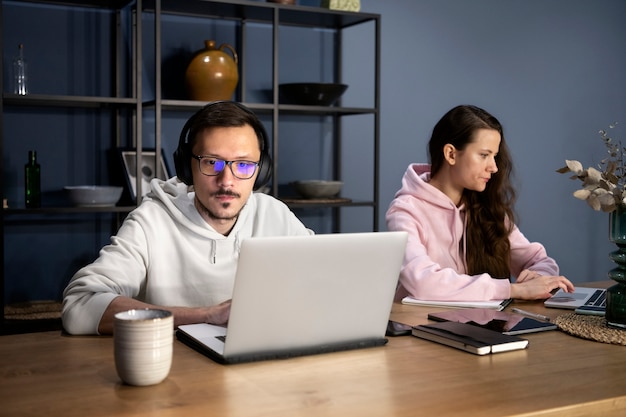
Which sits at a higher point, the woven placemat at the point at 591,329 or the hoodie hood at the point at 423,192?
the hoodie hood at the point at 423,192

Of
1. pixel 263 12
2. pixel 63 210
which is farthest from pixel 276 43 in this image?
pixel 63 210

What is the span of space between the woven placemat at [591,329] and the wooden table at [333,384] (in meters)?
0.07

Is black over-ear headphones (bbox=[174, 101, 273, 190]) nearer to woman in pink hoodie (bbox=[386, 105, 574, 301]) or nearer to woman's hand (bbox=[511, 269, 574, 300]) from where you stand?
woman in pink hoodie (bbox=[386, 105, 574, 301])

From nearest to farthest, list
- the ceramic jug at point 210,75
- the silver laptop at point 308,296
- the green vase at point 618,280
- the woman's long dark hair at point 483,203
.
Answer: the silver laptop at point 308,296, the green vase at point 618,280, the woman's long dark hair at point 483,203, the ceramic jug at point 210,75

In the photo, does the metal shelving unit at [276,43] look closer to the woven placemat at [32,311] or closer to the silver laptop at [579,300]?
the woven placemat at [32,311]

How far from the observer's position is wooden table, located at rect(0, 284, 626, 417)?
4.21 feet

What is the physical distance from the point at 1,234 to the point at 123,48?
3.54ft

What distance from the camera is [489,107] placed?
15.6 ft

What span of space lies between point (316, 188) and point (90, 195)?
1.10m

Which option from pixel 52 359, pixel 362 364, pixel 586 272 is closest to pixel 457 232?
pixel 362 364

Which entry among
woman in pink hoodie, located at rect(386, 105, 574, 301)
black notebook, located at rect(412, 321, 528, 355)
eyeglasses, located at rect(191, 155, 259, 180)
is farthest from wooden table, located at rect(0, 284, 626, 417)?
woman in pink hoodie, located at rect(386, 105, 574, 301)

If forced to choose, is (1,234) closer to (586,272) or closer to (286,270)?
(286,270)

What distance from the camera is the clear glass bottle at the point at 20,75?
346 centimetres

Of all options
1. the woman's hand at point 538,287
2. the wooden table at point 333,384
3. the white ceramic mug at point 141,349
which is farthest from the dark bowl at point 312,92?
the white ceramic mug at point 141,349
